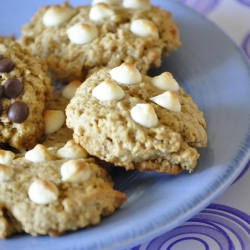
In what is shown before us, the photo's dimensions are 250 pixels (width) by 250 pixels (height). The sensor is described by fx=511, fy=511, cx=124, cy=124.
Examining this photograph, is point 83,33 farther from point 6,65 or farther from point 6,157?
point 6,157

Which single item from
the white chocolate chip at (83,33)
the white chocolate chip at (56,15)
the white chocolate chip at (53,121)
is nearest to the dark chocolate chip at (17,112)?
the white chocolate chip at (53,121)

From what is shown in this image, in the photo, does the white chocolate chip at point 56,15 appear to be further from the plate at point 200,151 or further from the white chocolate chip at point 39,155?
the white chocolate chip at point 39,155

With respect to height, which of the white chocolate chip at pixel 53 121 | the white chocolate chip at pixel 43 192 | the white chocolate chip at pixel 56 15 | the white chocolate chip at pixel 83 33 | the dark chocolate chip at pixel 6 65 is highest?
the white chocolate chip at pixel 83 33

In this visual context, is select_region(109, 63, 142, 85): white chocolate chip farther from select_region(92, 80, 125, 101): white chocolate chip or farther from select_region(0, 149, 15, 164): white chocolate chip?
select_region(0, 149, 15, 164): white chocolate chip

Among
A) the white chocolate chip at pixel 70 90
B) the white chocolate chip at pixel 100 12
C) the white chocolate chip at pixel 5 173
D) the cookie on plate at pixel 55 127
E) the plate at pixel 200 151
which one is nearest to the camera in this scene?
the plate at pixel 200 151

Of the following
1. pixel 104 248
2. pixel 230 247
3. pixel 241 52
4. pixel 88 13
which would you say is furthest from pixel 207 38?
pixel 104 248

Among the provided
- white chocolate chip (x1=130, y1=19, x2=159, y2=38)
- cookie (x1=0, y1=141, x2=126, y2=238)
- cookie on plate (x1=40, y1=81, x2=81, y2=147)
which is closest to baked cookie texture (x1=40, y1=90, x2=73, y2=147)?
cookie on plate (x1=40, y1=81, x2=81, y2=147)

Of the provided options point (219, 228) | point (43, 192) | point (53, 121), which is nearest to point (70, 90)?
point (53, 121)

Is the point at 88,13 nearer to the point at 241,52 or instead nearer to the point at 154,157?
the point at 241,52
